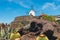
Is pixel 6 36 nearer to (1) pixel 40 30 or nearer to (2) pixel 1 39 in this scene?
(2) pixel 1 39

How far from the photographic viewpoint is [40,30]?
62.2ft

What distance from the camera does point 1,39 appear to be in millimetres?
16531

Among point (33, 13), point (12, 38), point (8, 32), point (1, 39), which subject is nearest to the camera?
point (12, 38)

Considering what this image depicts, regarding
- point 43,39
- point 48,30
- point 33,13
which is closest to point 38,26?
point 48,30

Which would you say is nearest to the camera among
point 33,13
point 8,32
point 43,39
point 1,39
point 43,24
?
point 43,39

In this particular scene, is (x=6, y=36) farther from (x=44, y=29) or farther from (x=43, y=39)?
(x=43, y=39)

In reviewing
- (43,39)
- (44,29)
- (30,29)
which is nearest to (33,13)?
(30,29)

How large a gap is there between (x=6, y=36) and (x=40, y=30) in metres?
2.92

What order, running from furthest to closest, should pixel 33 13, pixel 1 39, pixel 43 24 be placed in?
pixel 33 13 < pixel 43 24 < pixel 1 39

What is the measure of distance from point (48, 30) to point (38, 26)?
1739 mm

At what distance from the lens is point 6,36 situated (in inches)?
672

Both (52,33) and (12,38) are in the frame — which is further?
(52,33)

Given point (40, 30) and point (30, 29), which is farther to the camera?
point (30, 29)

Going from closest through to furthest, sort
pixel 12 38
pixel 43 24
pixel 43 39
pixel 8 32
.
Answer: pixel 43 39 → pixel 12 38 → pixel 8 32 → pixel 43 24
